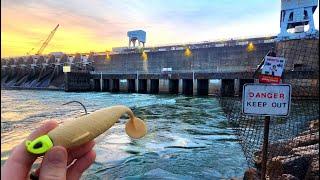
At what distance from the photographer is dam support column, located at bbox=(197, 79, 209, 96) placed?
46987 millimetres

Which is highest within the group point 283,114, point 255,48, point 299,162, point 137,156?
point 255,48

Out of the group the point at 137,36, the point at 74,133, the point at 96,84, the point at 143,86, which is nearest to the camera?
the point at 74,133

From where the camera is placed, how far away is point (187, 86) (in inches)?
1966

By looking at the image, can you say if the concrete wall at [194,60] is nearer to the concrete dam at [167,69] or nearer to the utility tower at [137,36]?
the concrete dam at [167,69]

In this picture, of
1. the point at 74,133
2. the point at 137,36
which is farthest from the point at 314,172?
the point at 137,36

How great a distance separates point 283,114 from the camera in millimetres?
4125

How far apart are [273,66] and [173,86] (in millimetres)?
46373

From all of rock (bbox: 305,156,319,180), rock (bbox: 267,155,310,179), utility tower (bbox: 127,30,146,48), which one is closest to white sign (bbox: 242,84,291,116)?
rock (bbox: 305,156,319,180)

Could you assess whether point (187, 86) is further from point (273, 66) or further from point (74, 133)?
point (74, 133)

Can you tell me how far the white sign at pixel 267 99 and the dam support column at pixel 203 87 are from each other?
42611 millimetres

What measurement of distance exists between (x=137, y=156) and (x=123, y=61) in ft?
181

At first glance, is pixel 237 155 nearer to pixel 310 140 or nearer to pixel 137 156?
pixel 310 140

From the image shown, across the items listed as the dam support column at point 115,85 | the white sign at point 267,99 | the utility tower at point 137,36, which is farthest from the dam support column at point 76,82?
the white sign at point 267,99

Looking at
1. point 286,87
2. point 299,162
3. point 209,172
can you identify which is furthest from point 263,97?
point 209,172
